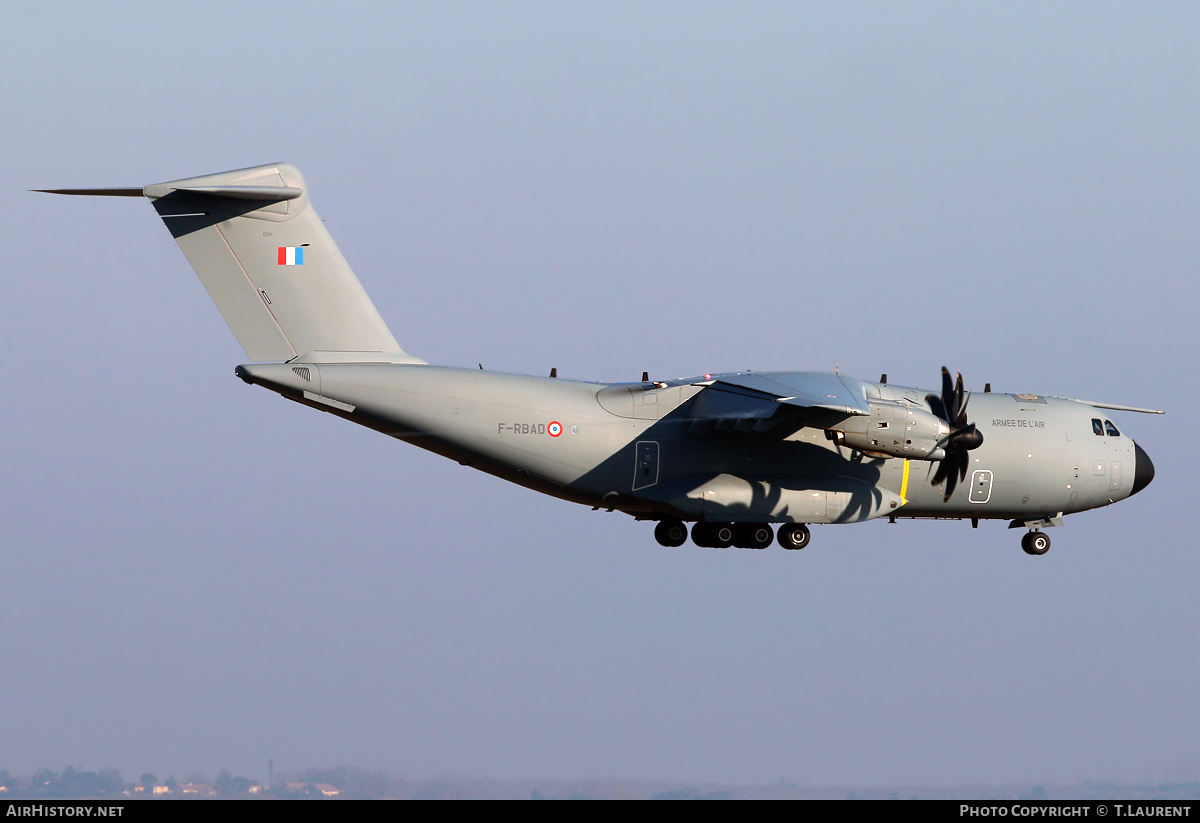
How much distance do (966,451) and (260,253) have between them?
34.1ft

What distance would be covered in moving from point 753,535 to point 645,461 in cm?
212

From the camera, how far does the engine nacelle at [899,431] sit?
63.1 ft

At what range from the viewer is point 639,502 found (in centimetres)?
2105

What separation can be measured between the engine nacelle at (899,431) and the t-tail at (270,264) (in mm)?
6855

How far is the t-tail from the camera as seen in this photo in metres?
19.3

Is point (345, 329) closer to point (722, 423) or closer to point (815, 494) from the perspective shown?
point (722, 423)

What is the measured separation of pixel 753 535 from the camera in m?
21.4

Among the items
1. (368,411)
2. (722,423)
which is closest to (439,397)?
(368,411)

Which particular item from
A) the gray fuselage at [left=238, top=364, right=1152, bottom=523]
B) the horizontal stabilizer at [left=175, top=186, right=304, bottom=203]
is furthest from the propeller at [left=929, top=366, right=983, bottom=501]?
the horizontal stabilizer at [left=175, top=186, right=304, bottom=203]

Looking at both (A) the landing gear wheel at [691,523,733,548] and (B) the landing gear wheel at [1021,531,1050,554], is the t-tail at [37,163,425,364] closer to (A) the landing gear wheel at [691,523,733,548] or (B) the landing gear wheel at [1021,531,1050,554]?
(A) the landing gear wheel at [691,523,733,548]

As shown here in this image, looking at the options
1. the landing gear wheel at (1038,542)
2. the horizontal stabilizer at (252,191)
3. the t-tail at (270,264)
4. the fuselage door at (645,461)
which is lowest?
the landing gear wheel at (1038,542)

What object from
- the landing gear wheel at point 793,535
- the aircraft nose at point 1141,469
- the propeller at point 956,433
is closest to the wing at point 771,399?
the propeller at point 956,433

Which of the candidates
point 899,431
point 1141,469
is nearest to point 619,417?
point 899,431

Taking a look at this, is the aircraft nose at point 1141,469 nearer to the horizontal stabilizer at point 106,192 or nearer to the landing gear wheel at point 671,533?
the landing gear wheel at point 671,533
